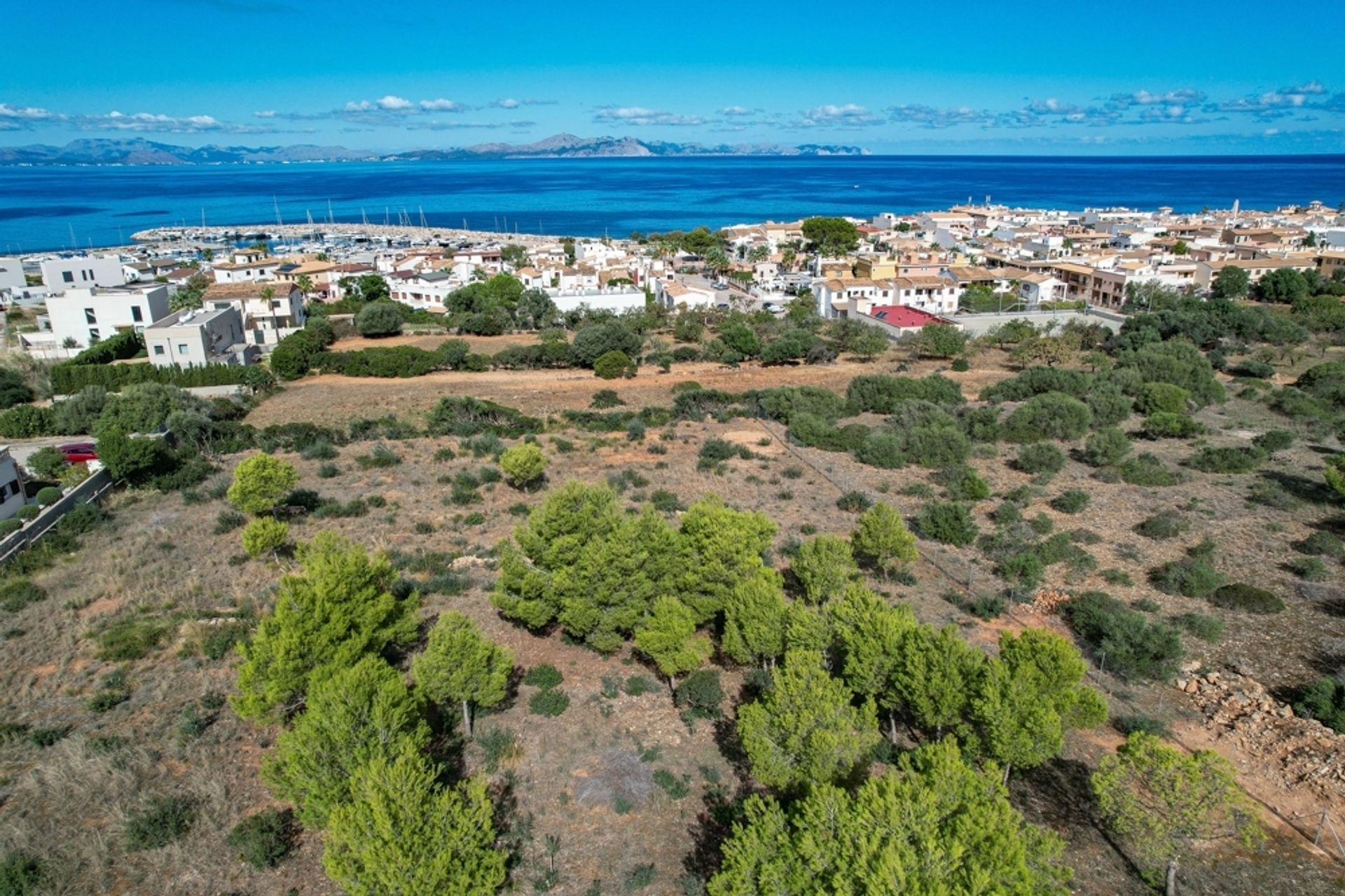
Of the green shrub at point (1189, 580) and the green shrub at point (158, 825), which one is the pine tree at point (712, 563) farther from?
the green shrub at point (1189, 580)

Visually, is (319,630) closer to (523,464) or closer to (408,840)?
(408,840)

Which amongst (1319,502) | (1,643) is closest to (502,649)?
(1,643)

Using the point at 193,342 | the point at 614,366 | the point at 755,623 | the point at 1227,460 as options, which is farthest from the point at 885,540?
the point at 193,342

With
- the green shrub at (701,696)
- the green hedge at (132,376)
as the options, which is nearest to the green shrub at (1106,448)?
the green shrub at (701,696)

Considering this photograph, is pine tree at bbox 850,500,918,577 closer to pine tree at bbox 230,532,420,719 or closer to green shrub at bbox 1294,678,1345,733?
green shrub at bbox 1294,678,1345,733

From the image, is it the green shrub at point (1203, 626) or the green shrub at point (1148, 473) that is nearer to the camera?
the green shrub at point (1203, 626)

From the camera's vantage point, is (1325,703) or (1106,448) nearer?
(1325,703)
